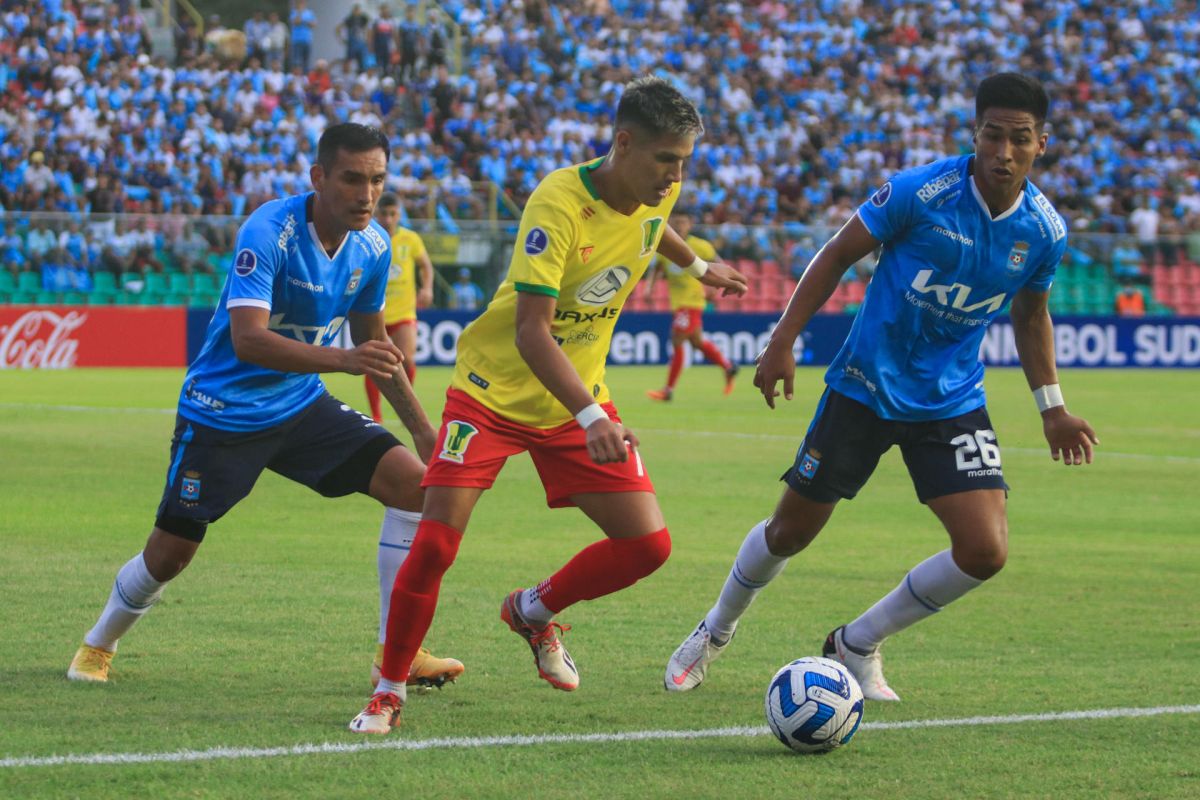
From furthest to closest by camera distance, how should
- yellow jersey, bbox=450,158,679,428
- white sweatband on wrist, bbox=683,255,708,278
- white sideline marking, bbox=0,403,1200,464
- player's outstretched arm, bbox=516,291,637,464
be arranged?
white sideline marking, bbox=0,403,1200,464, white sweatband on wrist, bbox=683,255,708,278, yellow jersey, bbox=450,158,679,428, player's outstretched arm, bbox=516,291,637,464

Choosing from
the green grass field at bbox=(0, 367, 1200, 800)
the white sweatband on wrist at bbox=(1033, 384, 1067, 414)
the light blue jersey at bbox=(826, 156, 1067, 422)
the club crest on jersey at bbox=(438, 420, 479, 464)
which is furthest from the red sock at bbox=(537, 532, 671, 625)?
the white sweatband on wrist at bbox=(1033, 384, 1067, 414)

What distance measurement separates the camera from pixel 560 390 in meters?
5.24

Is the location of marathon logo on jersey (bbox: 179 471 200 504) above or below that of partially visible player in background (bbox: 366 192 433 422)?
above

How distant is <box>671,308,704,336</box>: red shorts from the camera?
22125 millimetres

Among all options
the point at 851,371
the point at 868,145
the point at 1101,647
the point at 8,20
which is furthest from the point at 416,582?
the point at 868,145

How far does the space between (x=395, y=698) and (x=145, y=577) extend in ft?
4.31

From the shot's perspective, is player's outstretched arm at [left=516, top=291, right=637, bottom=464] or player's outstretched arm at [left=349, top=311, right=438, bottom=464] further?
player's outstretched arm at [left=349, top=311, right=438, bottom=464]

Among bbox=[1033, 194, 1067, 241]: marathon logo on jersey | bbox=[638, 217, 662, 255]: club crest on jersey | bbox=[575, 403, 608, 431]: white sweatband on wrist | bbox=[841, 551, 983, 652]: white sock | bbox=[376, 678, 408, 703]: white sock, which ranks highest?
bbox=[1033, 194, 1067, 241]: marathon logo on jersey

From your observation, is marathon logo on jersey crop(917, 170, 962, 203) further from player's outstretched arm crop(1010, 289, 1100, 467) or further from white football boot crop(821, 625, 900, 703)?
white football boot crop(821, 625, 900, 703)

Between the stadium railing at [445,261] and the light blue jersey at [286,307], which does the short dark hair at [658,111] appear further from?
the stadium railing at [445,261]

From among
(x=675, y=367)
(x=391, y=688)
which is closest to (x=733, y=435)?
(x=675, y=367)

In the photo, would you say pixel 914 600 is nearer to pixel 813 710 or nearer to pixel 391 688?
pixel 813 710

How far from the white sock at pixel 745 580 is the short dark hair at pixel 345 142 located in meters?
2.00

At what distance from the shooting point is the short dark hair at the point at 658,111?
539cm
